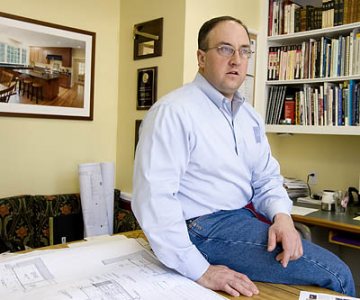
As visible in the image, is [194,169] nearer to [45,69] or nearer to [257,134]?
[257,134]

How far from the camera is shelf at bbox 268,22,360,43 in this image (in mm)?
2455

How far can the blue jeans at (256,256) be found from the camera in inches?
40.1

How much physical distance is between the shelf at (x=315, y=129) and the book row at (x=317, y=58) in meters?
0.36

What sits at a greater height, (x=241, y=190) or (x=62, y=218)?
(x=241, y=190)

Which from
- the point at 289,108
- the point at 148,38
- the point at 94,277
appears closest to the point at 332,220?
the point at 289,108

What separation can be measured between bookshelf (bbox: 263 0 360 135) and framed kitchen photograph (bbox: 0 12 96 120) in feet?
4.65

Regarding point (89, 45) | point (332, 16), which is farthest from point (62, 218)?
point (332, 16)

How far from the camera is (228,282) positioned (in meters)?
0.97

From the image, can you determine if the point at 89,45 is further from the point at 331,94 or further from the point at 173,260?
the point at 173,260

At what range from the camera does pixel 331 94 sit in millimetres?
2543

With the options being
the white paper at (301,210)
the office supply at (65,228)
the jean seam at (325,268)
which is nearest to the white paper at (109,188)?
the office supply at (65,228)

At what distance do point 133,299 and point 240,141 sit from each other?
0.61 meters

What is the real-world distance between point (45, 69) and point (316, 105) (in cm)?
193

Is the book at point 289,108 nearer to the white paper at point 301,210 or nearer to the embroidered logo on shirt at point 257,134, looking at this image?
the white paper at point 301,210
